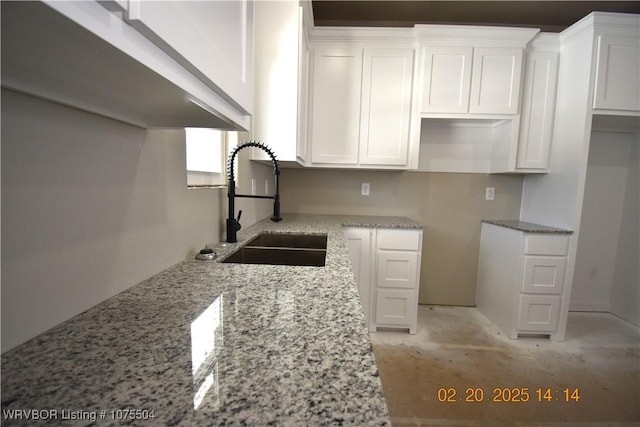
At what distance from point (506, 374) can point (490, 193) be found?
1619 mm

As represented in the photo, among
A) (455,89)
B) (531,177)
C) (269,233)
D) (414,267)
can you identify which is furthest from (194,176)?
(531,177)

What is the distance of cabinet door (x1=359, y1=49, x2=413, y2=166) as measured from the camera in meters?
2.30

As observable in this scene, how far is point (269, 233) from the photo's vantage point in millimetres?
1693

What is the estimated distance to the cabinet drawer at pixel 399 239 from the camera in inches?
86.5

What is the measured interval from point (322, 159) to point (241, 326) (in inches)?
78.9

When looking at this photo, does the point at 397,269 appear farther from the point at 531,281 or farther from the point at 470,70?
the point at 470,70

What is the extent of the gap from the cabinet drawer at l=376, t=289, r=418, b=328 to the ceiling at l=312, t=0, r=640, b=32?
2.47 m

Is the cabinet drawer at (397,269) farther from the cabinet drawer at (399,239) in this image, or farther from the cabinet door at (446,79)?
the cabinet door at (446,79)

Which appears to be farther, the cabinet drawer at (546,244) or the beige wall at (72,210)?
the cabinet drawer at (546,244)

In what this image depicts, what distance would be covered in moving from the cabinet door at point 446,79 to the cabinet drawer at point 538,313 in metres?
1.62

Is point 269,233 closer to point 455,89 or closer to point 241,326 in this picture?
point 241,326

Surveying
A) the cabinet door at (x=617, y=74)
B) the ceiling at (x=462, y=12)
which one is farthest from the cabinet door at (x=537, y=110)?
the ceiling at (x=462, y=12)

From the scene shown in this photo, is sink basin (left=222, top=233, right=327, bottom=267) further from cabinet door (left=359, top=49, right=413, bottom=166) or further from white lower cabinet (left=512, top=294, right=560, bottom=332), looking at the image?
white lower cabinet (left=512, top=294, right=560, bottom=332)

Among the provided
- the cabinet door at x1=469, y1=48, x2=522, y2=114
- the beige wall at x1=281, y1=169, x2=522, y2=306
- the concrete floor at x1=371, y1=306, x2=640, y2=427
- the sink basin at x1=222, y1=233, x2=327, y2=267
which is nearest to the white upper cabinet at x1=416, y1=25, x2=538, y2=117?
the cabinet door at x1=469, y1=48, x2=522, y2=114
